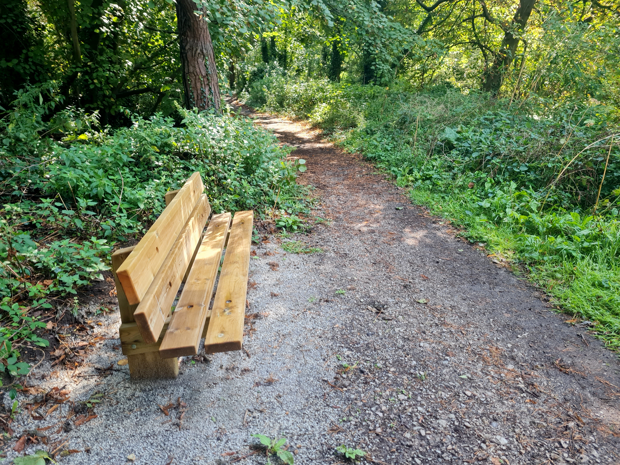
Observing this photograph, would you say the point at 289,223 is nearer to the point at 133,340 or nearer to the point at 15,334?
the point at 133,340

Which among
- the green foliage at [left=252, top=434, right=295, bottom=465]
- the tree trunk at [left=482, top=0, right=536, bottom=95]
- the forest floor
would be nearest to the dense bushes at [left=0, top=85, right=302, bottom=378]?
the forest floor

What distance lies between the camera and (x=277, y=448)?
1902 millimetres

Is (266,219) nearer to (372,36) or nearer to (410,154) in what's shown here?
(410,154)

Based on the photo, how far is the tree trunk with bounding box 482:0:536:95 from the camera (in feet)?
31.8

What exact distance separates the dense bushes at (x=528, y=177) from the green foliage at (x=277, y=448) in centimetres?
271

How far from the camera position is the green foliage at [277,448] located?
184cm

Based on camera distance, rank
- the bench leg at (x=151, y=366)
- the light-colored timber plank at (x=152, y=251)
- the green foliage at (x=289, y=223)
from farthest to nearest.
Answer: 1. the green foliage at (x=289, y=223)
2. the bench leg at (x=151, y=366)
3. the light-colored timber plank at (x=152, y=251)

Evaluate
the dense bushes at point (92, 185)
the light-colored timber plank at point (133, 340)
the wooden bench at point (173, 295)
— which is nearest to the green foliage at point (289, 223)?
the dense bushes at point (92, 185)

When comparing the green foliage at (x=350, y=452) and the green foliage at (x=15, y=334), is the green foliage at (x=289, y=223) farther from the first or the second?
the green foliage at (x=350, y=452)

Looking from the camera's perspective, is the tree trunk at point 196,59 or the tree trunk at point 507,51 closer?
the tree trunk at point 196,59

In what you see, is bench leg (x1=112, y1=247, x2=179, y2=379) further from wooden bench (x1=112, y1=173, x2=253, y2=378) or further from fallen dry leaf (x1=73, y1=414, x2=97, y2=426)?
fallen dry leaf (x1=73, y1=414, x2=97, y2=426)

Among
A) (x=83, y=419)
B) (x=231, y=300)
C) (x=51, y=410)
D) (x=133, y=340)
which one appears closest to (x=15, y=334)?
(x=51, y=410)

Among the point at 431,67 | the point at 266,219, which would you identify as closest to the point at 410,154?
the point at 266,219

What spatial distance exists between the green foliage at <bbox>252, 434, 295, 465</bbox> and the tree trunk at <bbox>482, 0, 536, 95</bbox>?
10.8 meters
